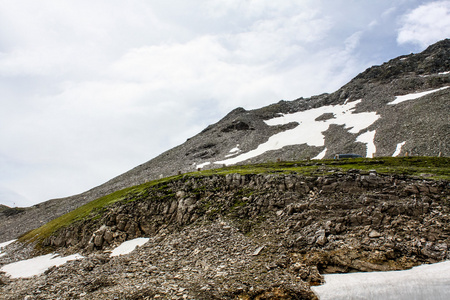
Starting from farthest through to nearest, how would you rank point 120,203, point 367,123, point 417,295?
point 367,123, point 120,203, point 417,295

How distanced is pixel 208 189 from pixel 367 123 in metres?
73.4

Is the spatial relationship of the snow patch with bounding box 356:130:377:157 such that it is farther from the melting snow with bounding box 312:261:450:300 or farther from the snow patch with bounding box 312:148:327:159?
the melting snow with bounding box 312:261:450:300

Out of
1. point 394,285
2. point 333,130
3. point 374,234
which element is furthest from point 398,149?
point 394,285

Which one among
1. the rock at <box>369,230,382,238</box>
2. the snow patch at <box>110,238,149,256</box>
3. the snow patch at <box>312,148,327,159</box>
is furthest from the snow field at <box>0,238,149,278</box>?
the snow patch at <box>312,148,327,159</box>

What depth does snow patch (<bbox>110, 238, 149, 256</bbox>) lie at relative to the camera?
33375 mm

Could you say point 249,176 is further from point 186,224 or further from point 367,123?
point 367,123

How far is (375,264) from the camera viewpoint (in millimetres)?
19719

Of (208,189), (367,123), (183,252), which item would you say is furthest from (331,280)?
(367,123)

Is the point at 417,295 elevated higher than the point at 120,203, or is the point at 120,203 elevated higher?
the point at 120,203

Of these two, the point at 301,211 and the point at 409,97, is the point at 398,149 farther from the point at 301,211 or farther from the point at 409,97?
the point at 301,211

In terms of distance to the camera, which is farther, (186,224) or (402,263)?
(186,224)

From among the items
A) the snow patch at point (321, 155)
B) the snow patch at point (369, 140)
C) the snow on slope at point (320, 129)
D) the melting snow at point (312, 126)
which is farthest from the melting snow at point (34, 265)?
the snow patch at point (369, 140)

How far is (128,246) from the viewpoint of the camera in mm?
34625

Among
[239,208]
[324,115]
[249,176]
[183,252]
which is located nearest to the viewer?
[183,252]
